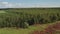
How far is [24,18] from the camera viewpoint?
1524 millimetres

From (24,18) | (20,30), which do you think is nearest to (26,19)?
(24,18)

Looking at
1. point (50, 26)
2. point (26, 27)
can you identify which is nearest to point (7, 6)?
point (26, 27)

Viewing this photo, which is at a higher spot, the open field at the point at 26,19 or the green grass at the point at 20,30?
the open field at the point at 26,19

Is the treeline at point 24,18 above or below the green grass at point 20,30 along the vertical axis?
A: above

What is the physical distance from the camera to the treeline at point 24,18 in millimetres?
1472

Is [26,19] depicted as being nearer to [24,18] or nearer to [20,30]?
[24,18]

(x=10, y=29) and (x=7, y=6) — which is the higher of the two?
(x=7, y=6)

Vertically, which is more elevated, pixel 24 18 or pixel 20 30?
pixel 24 18

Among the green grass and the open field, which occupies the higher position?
the open field

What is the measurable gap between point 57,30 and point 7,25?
672 mm

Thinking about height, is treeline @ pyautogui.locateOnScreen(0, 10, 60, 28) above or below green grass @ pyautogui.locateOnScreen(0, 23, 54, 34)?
above

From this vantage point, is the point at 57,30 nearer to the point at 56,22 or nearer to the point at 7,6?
the point at 56,22

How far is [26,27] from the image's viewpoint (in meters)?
1.48

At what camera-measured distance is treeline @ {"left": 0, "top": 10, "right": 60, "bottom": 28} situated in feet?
4.83
